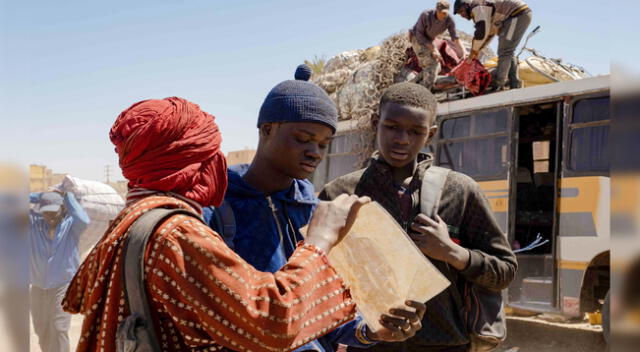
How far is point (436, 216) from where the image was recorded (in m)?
2.32

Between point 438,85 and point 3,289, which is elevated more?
point 438,85

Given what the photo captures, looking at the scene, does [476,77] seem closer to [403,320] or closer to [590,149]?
[590,149]

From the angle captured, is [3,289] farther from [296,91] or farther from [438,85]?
[438,85]

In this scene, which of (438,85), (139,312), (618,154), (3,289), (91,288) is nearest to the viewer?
(618,154)

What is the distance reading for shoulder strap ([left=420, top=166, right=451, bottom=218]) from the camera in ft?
7.81

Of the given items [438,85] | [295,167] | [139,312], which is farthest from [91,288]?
[438,85]

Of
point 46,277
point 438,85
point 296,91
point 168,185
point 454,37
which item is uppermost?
point 454,37

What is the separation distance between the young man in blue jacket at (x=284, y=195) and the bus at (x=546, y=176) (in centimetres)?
521

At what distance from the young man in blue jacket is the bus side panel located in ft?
17.2

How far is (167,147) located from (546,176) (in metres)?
7.69

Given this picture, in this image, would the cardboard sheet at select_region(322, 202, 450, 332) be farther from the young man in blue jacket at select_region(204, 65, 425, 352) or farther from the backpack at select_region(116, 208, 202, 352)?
the backpack at select_region(116, 208, 202, 352)

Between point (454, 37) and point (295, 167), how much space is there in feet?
24.0

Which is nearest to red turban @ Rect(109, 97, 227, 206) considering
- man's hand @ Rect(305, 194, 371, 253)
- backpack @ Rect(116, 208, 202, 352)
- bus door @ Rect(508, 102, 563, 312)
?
backpack @ Rect(116, 208, 202, 352)

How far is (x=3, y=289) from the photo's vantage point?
0.98 metres
